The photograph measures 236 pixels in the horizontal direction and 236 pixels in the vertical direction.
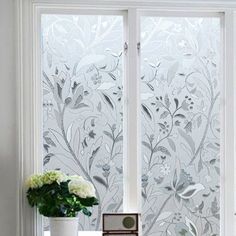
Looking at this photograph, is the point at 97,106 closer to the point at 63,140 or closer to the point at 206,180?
the point at 63,140

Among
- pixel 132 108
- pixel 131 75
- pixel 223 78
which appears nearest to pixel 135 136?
pixel 132 108

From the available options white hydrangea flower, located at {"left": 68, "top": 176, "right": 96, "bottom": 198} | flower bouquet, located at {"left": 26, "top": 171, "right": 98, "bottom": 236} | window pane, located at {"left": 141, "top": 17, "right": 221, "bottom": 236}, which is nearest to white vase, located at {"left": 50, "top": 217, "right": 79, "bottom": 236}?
flower bouquet, located at {"left": 26, "top": 171, "right": 98, "bottom": 236}

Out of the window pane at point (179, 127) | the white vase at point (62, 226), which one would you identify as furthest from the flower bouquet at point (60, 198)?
the window pane at point (179, 127)

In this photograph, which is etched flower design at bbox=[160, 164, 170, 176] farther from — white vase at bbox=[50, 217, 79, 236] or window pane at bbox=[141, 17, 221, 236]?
white vase at bbox=[50, 217, 79, 236]

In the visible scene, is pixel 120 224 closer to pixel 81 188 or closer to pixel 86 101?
pixel 81 188

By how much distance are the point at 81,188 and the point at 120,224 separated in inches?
12.7

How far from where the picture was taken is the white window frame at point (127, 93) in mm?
2992

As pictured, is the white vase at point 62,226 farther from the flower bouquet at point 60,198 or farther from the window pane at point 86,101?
the window pane at point 86,101

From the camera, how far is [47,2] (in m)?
3.06

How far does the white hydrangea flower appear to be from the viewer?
2.87 meters

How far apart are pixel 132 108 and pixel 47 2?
31.4 inches

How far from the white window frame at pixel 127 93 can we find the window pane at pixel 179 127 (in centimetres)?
6

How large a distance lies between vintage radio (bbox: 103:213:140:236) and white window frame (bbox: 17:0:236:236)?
13 centimetres

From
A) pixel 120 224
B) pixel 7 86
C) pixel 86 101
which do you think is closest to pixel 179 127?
pixel 86 101
